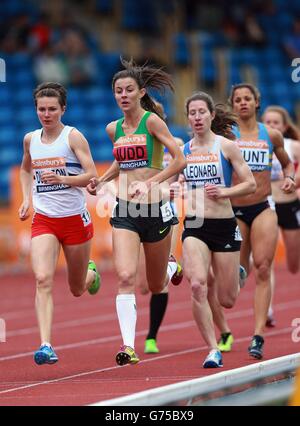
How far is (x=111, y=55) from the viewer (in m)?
25.0

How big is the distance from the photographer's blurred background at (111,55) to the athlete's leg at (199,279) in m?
11.9

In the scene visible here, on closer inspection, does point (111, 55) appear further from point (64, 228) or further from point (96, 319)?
point (64, 228)

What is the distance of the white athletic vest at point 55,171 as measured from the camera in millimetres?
9602

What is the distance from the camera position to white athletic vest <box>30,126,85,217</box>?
9.60 meters

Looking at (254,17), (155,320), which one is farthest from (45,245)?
(254,17)

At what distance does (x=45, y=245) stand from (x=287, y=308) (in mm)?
6408

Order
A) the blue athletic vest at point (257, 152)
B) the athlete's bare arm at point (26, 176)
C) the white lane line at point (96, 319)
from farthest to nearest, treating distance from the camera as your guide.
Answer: the white lane line at point (96, 319) < the blue athletic vest at point (257, 152) < the athlete's bare arm at point (26, 176)

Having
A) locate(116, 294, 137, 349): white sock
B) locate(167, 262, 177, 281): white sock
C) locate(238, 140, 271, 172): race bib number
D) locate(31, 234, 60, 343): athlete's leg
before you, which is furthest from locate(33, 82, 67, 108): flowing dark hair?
locate(238, 140, 271, 172): race bib number

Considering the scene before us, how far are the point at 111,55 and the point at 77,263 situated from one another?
51.2ft

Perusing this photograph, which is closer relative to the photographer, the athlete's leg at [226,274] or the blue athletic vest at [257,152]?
the athlete's leg at [226,274]

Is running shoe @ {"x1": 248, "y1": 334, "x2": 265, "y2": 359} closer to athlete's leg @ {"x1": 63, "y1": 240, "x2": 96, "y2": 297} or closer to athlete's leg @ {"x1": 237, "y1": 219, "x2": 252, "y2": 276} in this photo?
athlete's leg @ {"x1": 237, "y1": 219, "x2": 252, "y2": 276}

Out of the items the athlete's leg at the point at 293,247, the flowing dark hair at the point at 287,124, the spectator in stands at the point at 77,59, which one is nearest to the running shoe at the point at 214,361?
the athlete's leg at the point at 293,247

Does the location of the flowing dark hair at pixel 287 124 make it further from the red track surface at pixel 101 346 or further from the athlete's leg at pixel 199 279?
the athlete's leg at pixel 199 279

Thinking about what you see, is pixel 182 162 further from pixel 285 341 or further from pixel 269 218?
pixel 285 341
